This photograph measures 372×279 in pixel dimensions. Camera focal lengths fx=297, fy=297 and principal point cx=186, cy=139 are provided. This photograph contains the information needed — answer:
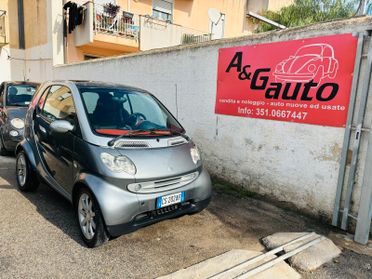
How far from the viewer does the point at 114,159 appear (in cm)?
309

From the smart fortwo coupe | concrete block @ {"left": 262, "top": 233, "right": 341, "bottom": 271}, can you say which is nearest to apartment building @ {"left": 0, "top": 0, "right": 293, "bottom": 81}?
the smart fortwo coupe

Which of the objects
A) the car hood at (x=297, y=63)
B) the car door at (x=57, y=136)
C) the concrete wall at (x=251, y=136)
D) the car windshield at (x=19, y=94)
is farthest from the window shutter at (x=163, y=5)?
the car hood at (x=297, y=63)

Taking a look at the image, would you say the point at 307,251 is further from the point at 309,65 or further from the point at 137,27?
the point at 137,27

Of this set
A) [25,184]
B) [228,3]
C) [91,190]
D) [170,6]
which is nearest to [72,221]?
[91,190]

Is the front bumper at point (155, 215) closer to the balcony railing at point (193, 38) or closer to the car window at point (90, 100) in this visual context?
the car window at point (90, 100)

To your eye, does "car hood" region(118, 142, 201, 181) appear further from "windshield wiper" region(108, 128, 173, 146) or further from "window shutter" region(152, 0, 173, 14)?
"window shutter" region(152, 0, 173, 14)

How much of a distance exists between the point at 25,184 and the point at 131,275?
Answer: 106 inches

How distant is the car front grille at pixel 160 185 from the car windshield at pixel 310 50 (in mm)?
2338

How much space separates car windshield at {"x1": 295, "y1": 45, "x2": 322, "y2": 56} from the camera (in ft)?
13.0

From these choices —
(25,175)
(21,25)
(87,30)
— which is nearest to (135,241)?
(25,175)

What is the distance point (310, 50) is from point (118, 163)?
296cm

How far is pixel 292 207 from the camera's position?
4379mm

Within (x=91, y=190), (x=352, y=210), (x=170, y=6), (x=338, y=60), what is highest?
(x=170, y=6)

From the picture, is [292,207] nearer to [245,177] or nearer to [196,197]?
[245,177]
